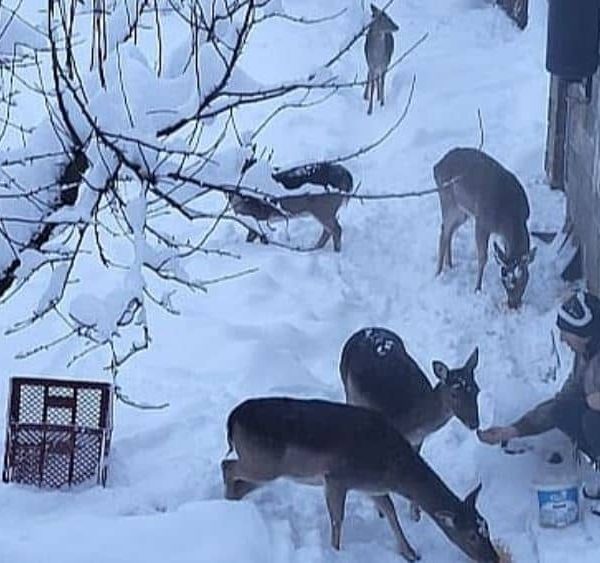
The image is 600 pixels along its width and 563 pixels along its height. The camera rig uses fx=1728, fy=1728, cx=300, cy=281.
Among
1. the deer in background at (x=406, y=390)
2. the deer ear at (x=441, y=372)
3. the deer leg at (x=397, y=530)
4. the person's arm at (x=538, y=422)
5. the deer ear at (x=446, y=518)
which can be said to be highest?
the deer ear at (x=441, y=372)

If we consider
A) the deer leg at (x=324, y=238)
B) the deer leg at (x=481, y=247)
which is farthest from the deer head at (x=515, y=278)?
the deer leg at (x=324, y=238)

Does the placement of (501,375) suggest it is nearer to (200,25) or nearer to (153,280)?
(153,280)

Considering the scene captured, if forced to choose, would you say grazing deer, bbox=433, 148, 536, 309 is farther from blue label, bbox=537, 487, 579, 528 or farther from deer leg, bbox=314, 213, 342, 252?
blue label, bbox=537, 487, 579, 528

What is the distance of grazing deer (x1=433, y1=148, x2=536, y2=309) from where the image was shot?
38.9 ft

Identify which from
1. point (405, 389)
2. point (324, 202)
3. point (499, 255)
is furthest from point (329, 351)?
point (405, 389)

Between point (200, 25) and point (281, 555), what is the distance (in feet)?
10.6

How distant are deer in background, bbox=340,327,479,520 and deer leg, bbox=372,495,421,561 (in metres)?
0.23

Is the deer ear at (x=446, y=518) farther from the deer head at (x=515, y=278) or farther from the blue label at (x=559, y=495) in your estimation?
the deer head at (x=515, y=278)

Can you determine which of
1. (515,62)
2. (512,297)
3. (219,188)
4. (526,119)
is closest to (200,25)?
(219,188)

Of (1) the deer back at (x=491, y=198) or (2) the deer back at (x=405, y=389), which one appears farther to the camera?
(1) the deer back at (x=491, y=198)

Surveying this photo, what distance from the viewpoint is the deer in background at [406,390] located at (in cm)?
889

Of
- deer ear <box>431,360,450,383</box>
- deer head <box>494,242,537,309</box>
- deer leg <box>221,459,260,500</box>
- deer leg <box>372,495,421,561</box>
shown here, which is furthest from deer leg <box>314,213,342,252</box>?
deer leg <box>372,495,421,561</box>

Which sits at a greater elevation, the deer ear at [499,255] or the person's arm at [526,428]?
the person's arm at [526,428]

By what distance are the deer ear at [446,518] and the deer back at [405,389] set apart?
677 mm
